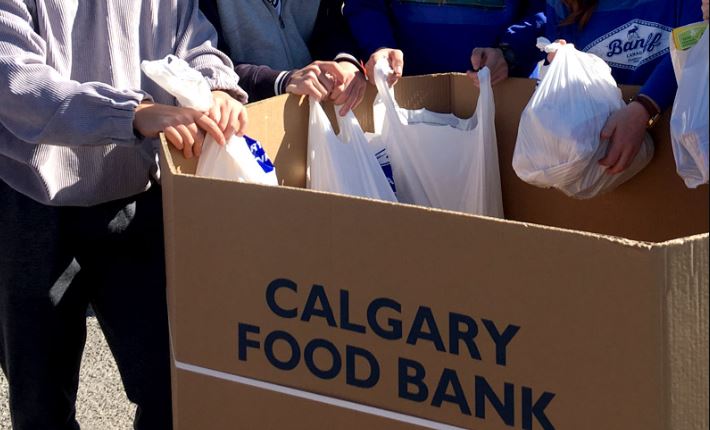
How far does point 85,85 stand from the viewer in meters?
1.46

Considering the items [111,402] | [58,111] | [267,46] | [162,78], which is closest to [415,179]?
[267,46]

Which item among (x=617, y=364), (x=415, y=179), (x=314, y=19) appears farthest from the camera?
(x=314, y=19)

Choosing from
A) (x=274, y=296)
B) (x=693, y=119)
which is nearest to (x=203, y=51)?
(x=274, y=296)

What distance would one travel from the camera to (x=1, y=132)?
162cm

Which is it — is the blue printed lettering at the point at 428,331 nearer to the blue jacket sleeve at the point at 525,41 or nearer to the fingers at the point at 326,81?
the fingers at the point at 326,81

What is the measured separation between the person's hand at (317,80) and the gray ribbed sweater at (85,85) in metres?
0.12

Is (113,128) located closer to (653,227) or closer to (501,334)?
(501,334)

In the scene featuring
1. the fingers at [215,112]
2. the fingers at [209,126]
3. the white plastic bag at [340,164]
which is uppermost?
the fingers at [215,112]

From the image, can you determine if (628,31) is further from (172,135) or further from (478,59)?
(172,135)

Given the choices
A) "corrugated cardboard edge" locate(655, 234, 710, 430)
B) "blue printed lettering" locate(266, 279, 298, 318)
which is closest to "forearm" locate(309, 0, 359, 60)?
"blue printed lettering" locate(266, 279, 298, 318)

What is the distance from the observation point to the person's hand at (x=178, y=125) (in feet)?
4.75

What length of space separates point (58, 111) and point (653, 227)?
1.06 metres

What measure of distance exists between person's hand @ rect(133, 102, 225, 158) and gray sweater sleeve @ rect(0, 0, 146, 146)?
0.06 feet

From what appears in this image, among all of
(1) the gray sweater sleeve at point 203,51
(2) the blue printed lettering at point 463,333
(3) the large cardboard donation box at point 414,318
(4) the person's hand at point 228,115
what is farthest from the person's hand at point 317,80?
(2) the blue printed lettering at point 463,333
